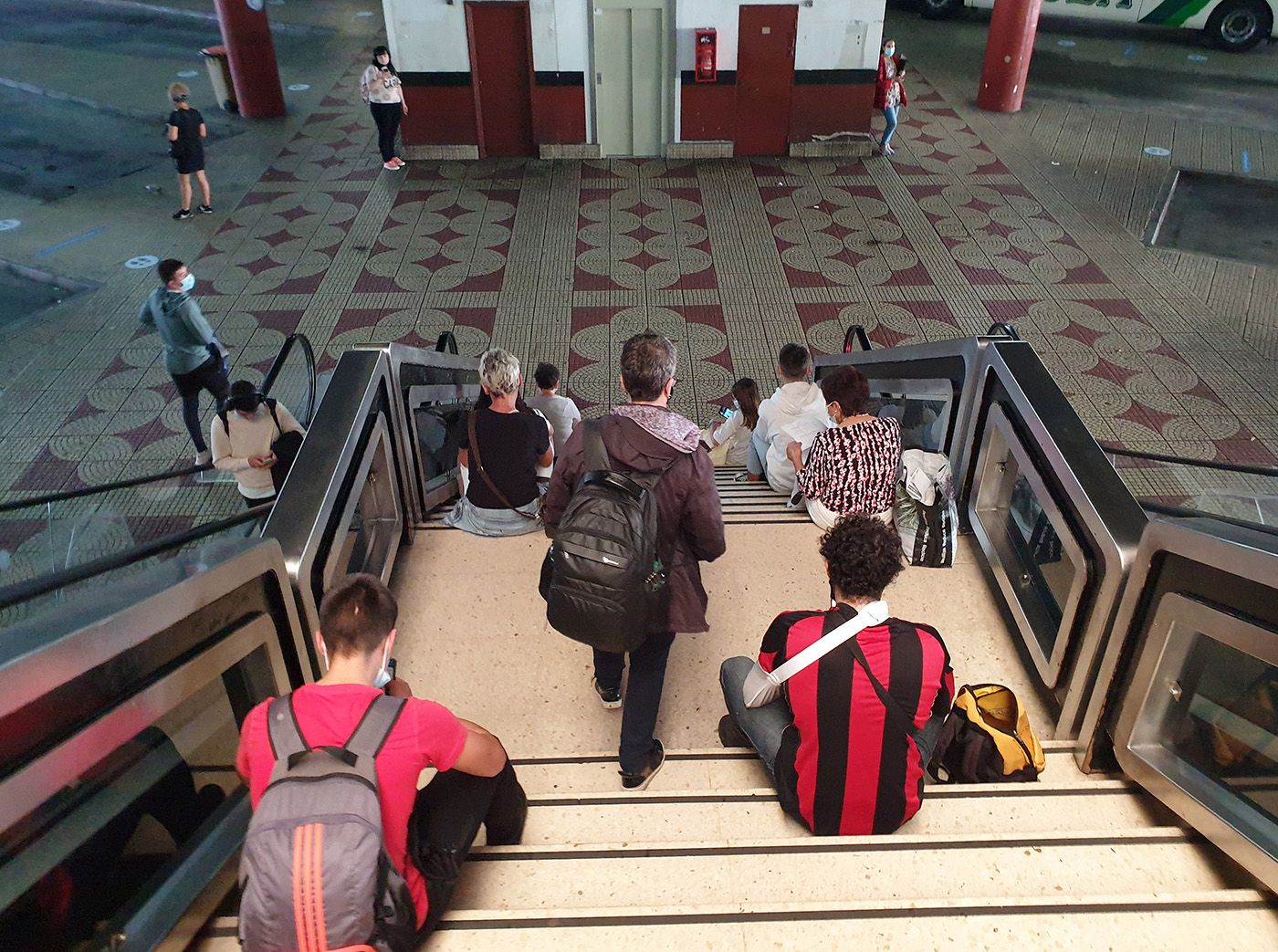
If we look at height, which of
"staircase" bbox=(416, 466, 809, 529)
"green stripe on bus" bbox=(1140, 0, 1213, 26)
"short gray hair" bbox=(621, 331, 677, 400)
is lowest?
"staircase" bbox=(416, 466, 809, 529)

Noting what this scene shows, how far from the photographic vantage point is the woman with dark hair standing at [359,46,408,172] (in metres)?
10.5

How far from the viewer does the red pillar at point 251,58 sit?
11.9m

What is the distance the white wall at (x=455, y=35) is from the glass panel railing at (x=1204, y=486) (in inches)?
294

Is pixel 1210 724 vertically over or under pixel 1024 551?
over

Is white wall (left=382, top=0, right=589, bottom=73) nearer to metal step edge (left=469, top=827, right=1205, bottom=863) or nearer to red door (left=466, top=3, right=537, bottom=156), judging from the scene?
red door (left=466, top=3, right=537, bottom=156)

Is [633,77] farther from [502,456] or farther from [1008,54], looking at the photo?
[502,456]

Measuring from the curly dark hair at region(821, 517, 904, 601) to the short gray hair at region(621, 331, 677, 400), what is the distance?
680 mm

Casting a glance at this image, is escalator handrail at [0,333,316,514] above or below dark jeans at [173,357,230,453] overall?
above

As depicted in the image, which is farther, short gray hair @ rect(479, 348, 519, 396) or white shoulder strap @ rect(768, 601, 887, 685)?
short gray hair @ rect(479, 348, 519, 396)

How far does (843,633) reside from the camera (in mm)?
2385

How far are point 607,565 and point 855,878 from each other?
0.98m

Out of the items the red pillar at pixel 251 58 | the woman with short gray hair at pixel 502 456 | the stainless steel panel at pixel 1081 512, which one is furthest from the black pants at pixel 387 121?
the stainless steel panel at pixel 1081 512

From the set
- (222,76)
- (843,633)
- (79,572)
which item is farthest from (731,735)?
(222,76)

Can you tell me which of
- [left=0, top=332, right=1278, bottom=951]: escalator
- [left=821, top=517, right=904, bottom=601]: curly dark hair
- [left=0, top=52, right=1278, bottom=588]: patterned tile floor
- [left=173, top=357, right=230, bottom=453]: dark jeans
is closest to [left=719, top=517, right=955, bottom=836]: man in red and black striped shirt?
[left=821, top=517, right=904, bottom=601]: curly dark hair
